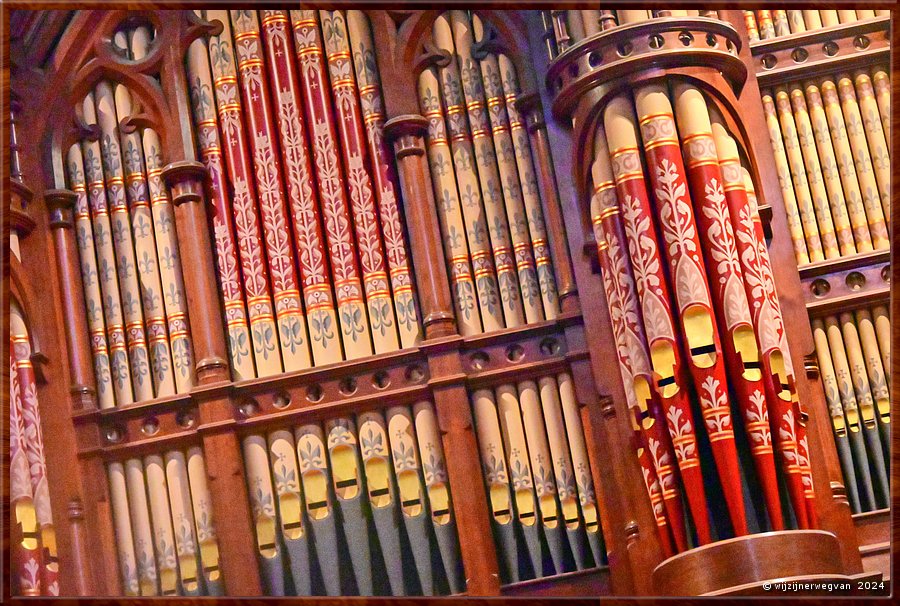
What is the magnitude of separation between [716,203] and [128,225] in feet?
6.98

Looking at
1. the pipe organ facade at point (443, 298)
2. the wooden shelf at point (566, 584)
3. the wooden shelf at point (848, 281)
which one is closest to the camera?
the pipe organ facade at point (443, 298)

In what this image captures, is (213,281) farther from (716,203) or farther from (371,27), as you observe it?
(716,203)

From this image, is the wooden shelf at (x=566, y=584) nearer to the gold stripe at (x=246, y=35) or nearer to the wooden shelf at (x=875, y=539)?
the wooden shelf at (x=875, y=539)

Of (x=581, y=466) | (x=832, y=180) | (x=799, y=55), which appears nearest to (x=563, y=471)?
(x=581, y=466)

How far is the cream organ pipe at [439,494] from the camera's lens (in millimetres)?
5359

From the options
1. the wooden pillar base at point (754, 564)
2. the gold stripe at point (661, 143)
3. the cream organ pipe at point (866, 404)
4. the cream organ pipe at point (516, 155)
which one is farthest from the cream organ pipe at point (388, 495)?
the cream organ pipe at point (866, 404)

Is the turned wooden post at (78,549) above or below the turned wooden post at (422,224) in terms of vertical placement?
below

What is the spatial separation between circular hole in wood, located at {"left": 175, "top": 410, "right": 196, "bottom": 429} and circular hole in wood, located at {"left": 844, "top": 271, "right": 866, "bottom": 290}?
2301mm

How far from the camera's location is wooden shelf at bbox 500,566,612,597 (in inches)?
209

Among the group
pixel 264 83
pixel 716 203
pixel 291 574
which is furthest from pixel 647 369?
pixel 264 83

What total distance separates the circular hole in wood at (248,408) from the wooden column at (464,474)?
625 millimetres

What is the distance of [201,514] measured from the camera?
5.48 meters

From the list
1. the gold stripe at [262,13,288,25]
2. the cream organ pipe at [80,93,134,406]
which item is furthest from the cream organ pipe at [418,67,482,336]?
the cream organ pipe at [80,93,134,406]

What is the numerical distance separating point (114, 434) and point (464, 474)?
1.24 m
